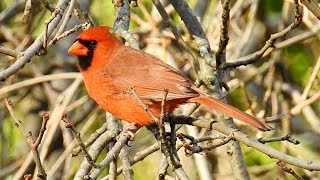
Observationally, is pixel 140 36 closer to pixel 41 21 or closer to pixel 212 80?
pixel 41 21

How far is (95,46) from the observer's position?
3793 millimetres

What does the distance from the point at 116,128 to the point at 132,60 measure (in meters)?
0.37

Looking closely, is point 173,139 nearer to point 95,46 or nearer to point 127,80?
point 127,80

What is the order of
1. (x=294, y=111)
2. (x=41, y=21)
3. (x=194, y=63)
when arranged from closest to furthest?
(x=194, y=63), (x=294, y=111), (x=41, y=21)

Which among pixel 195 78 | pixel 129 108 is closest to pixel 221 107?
pixel 129 108

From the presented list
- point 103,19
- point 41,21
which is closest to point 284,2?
point 103,19

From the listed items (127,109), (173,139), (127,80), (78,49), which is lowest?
(173,139)

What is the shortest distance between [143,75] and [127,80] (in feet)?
0.30

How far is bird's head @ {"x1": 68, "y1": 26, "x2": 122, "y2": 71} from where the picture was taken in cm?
373

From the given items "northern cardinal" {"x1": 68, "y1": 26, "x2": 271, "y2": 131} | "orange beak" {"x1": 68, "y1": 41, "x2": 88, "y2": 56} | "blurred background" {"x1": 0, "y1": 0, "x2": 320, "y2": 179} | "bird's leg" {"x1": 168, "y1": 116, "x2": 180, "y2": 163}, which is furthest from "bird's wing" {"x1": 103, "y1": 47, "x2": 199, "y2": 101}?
"blurred background" {"x1": 0, "y1": 0, "x2": 320, "y2": 179}

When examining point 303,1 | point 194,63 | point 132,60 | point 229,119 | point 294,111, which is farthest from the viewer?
point 294,111

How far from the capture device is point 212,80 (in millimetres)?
3861

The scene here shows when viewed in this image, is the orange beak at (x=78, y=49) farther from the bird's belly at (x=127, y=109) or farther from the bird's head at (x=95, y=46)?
the bird's belly at (x=127, y=109)

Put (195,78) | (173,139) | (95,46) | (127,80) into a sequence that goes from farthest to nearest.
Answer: (195,78) < (95,46) < (127,80) < (173,139)
